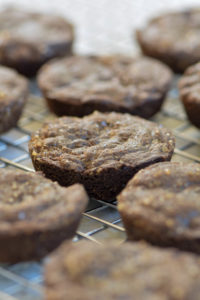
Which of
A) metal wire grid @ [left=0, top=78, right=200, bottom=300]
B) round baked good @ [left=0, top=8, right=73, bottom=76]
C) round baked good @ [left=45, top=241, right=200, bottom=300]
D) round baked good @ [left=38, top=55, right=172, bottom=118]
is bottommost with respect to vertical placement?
metal wire grid @ [left=0, top=78, right=200, bottom=300]

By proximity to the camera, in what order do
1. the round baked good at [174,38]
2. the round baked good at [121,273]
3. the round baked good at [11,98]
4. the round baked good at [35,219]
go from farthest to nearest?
the round baked good at [174,38] → the round baked good at [11,98] → the round baked good at [35,219] → the round baked good at [121,273]

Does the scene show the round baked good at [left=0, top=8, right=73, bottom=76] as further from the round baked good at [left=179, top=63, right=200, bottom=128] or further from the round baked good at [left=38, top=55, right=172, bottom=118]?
the round baked good at [left=179, top=63, right=200, bottom=128]

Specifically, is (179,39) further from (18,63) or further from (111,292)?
(111,292)

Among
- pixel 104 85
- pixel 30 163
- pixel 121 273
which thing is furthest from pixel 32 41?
pixel 121 273

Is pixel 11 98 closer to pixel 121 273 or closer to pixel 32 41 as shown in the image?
pixel 32 41

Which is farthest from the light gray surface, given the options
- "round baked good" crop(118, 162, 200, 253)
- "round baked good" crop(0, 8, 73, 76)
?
"round baked good" crop(118, 162, 200, 253)

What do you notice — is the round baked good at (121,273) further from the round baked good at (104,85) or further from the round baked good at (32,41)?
the round baked good at (32,41)

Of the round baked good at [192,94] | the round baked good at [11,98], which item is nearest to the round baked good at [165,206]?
the round baked good at [192,94]
